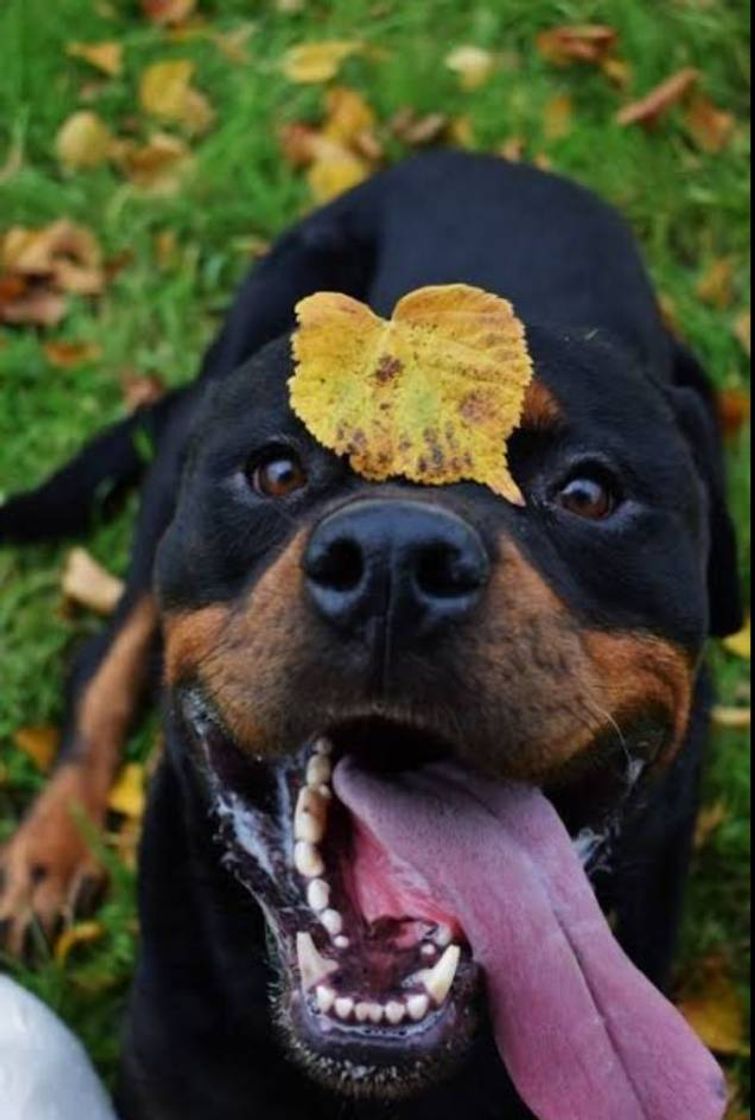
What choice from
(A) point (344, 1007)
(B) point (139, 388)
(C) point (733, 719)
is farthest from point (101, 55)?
(A) point (344, 1007)

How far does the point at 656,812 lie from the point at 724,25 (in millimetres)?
3018

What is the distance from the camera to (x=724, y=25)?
4914 mm

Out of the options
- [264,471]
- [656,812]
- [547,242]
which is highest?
[264,471]

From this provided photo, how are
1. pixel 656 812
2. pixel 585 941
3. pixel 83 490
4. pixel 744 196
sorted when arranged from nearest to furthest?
pixel 585 941, pixel 656 812, pixel 83 490, pixel 744 196

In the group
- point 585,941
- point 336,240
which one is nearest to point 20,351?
point 336,240

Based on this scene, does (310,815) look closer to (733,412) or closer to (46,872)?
(46,872)

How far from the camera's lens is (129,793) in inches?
136

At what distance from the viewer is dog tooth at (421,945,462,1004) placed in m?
2.04

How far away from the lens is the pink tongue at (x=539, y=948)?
208 cm

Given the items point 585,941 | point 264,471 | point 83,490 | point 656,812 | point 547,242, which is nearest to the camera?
point 585,941

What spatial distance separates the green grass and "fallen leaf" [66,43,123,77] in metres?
0.03

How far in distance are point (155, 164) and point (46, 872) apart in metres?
2.09

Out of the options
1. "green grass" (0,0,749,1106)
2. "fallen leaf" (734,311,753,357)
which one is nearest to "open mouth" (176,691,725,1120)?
"green grass" (0,0,749,1106)

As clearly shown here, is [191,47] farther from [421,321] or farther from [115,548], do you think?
[421,321]
